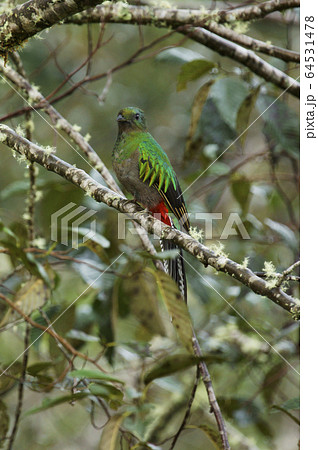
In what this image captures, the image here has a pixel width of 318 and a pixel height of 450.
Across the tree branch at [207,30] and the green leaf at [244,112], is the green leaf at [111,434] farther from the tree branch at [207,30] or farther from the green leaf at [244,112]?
the tree branch at [207,30]

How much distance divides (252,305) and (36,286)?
1402 mm

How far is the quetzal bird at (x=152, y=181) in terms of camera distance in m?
2.49

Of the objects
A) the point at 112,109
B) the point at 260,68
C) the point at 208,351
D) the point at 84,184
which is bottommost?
the point at 208,351

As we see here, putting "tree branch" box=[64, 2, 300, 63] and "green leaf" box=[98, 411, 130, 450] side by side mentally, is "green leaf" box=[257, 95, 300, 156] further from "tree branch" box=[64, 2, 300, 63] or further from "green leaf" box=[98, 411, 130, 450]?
"green leaf" box=[98, 411, 130, 450]

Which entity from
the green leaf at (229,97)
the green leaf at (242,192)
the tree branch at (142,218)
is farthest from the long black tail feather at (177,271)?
the green leaf at (229,97)

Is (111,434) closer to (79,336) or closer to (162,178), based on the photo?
(79,336)

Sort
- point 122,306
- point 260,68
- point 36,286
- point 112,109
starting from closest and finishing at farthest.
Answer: point 36,286
point 122,306
point 260,68
point 112,109

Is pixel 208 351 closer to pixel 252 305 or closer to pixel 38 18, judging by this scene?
pixel 252 305

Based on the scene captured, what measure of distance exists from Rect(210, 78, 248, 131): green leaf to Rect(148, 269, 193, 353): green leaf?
39.2 inches

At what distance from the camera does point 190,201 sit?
120 inches

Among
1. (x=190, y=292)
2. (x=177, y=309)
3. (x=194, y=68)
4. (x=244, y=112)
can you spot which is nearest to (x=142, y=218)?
(x=177, y=309)

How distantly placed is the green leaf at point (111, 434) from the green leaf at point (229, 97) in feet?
4.50

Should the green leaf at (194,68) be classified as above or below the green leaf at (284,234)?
above
